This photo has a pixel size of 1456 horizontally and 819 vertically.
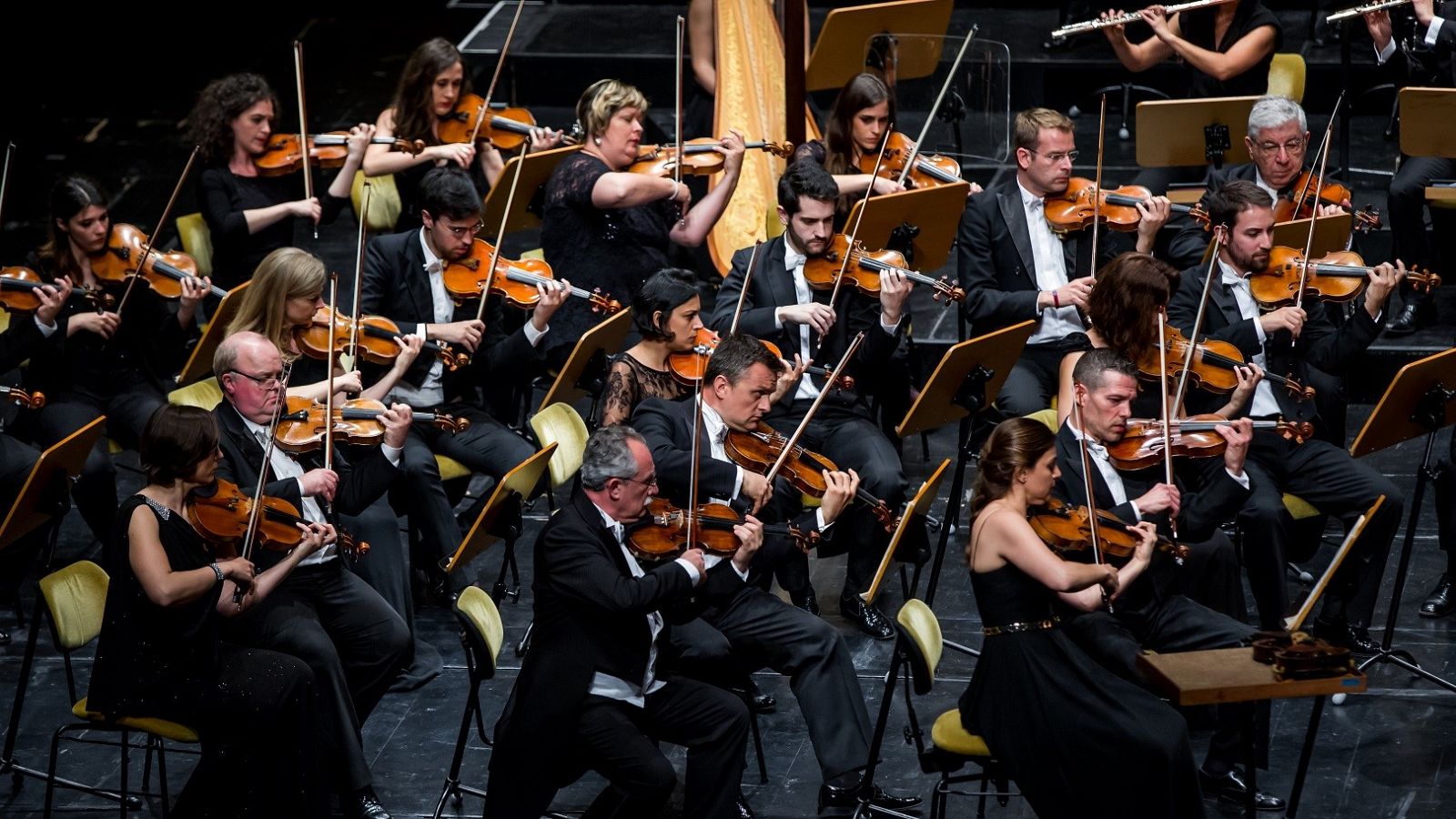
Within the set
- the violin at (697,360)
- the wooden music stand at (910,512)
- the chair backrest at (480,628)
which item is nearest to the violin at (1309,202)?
the violin at (697,360)

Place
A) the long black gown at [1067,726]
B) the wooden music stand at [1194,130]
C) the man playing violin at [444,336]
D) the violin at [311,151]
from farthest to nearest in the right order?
the violin at [311,151]
the wooden music stand at [1194,130]
the man playing violin at [444,336]
the long black gown at [1067,726]

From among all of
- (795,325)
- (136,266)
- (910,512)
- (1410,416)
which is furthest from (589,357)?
(1410,416)

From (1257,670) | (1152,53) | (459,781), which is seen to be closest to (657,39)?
(1152,53)

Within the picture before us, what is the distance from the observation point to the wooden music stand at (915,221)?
5.96 metres

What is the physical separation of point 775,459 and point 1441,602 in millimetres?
2123

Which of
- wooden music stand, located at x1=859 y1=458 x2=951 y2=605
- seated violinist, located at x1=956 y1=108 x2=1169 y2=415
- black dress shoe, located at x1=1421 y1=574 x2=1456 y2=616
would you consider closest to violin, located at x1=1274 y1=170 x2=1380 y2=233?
seated violinist, located at x1=956 y1=108 x2=1169 y2=415

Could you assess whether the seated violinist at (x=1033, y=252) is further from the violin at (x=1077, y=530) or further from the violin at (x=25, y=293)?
the violin at (x=25, y=293)

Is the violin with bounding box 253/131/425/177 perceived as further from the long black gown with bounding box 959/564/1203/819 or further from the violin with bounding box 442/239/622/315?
the long black gown with bounding box 959/564/1203/819

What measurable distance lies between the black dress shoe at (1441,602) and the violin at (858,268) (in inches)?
67.9

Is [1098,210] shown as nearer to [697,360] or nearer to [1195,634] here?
[697,360]

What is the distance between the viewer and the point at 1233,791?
4797 millimetres

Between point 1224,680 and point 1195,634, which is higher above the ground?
point 1224,680

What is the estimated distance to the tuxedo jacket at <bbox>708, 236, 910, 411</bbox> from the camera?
588cm

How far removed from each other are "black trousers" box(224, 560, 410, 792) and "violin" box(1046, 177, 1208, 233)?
2.61 m
